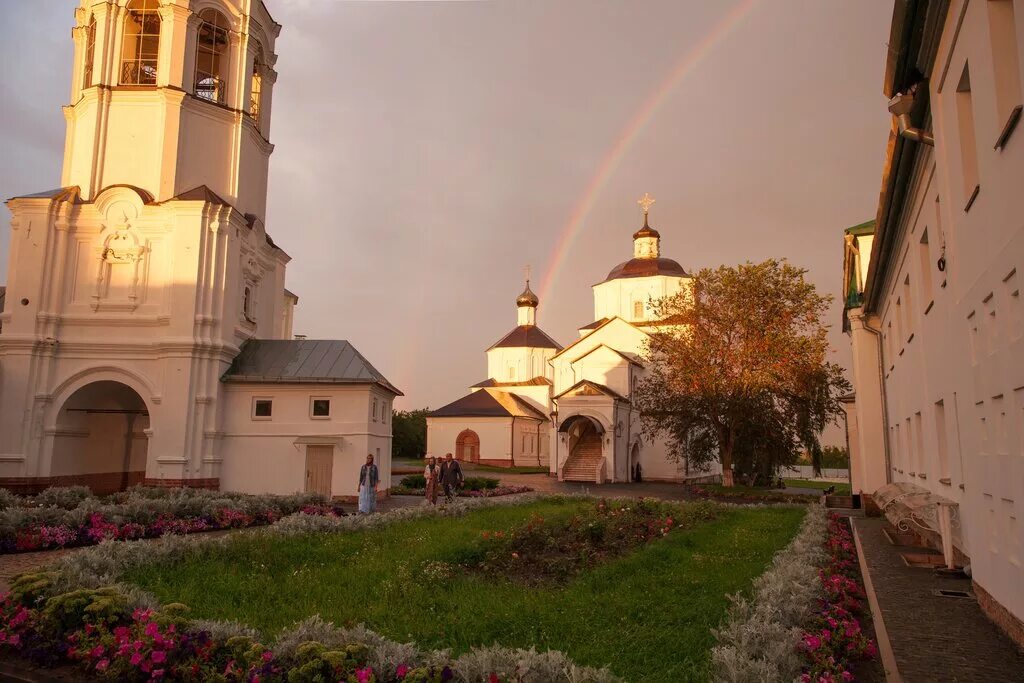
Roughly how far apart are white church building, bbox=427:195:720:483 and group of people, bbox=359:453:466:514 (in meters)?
17.1

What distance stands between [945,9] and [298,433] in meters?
21.7

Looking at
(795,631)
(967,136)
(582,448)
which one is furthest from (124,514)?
(582,448)

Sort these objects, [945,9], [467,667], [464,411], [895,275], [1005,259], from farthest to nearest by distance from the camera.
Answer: [464,411], [895,275], [945,9], [1005,259], [467,667]

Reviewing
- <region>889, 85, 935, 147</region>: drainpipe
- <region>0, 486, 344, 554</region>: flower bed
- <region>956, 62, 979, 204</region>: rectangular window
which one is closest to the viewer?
<region>956, 62, 979, 204</region>: rectangular window

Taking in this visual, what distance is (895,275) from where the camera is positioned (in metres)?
15.9

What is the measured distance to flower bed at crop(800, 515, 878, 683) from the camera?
5.39 meters

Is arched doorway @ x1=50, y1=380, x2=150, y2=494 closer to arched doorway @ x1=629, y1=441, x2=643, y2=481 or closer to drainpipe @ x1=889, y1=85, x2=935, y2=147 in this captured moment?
drainpipe @ x1=889, y1=85, x2=935, y2=147

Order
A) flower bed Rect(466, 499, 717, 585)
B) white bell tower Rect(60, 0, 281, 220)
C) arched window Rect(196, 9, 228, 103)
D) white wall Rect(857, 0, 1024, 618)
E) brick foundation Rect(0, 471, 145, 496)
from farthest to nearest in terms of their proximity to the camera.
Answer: arched window Rect(196, 9, 228, 103), white bell tower Rect(60, 0, 281, 220), brick foundation Rect(0, 471, 145, 496), flower bed Rect(466, 499, 717, 585), white wall Rect(857, 0, 1024, 618)

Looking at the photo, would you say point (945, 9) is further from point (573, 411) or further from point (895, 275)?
point (573, 411)

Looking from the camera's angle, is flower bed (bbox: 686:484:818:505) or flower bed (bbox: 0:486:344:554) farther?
flower bed (bbox: 686:484:818:505)

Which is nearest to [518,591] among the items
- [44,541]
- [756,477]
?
[44,541]

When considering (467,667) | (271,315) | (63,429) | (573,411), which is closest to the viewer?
(467,667)

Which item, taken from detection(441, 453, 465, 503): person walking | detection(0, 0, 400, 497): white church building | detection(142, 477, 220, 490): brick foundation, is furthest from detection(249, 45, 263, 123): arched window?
detection(441, 453, 465, 503): person walking

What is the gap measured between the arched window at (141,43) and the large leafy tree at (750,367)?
78.5 feet
